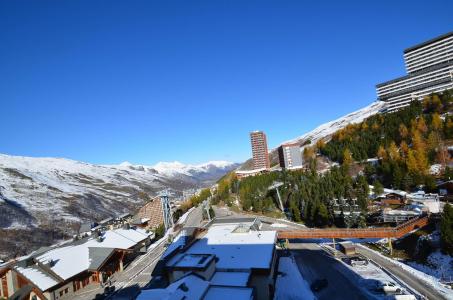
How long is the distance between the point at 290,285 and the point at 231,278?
34.0 ft

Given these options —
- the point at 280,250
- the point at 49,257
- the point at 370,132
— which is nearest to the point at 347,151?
the point at 370,132

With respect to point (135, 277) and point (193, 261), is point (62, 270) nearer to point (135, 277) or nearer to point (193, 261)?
point (135, 277)

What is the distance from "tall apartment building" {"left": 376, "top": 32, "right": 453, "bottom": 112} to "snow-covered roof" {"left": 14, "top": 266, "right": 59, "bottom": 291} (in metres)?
174

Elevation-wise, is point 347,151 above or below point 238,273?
above

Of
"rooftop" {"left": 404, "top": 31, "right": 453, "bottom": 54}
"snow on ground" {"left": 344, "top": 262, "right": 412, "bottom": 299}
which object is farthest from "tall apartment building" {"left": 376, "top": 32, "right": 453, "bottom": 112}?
"snow on ground" {"left": 344, "top": 262, "right": 412, "bottom": 299}

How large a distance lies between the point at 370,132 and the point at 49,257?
131m

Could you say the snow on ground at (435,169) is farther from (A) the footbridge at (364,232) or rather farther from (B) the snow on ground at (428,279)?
(B) the snow on ground at (428,279)

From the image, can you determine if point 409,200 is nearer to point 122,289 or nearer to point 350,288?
point 350,288

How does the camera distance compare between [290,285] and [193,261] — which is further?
[290,285]

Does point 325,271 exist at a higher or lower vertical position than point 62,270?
lower

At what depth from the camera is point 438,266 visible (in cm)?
4491

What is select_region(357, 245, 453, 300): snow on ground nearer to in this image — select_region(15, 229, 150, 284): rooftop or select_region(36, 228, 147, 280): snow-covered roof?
select_region(15, 229, 150, 284): rooftop

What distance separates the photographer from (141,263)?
5812 centimetres

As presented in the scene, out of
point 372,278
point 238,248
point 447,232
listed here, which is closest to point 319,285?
point 372,278
